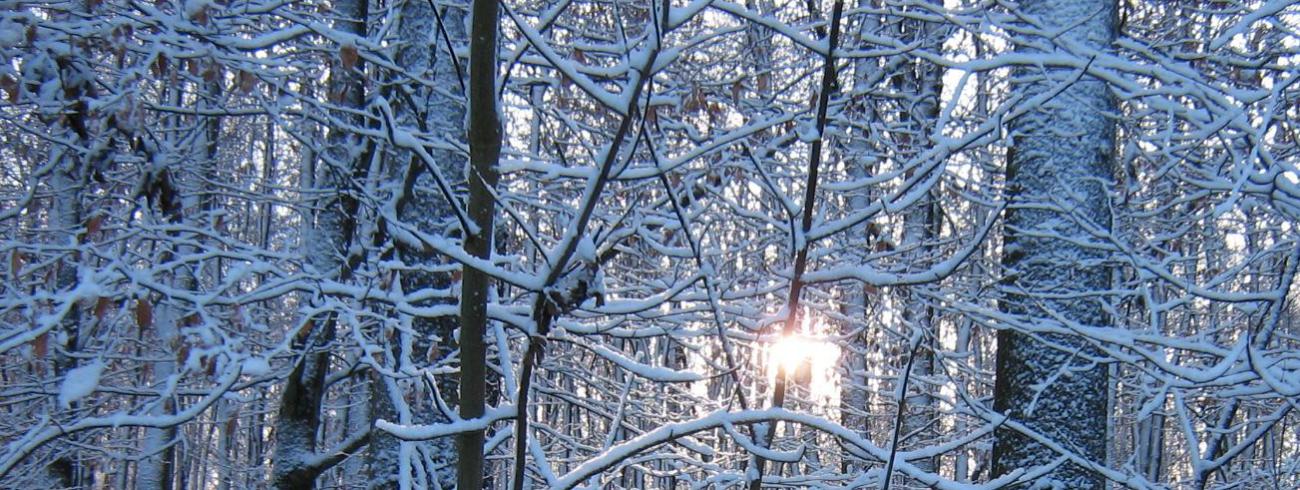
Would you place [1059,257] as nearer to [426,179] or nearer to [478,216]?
[426,179]

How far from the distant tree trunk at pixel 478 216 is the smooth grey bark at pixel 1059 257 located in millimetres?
3824

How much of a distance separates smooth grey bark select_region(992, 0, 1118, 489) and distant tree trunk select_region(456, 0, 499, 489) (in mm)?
3824

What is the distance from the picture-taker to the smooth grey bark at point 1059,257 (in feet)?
15.8

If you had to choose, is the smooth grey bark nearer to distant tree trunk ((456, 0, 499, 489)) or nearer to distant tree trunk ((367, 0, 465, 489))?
distant tree trunk ((367, 0, 465, 489))

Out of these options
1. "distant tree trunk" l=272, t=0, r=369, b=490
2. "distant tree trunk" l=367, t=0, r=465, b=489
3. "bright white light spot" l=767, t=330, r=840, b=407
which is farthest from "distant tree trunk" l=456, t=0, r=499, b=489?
"distant tree trunk" l=272, t=0, r=369, b=490

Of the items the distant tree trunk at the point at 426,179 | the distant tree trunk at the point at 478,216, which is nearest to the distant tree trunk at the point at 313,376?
the distant tree trunk at the point at 426,179

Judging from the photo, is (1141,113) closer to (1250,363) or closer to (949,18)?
(949,18)

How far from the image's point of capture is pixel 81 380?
3.79 m

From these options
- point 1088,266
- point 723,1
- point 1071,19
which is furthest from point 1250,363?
point 723,1

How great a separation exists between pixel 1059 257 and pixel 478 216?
4.21 meters

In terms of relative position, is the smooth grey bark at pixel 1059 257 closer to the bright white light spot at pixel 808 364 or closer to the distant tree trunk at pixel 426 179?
the bright white light spot at pixel 808 364

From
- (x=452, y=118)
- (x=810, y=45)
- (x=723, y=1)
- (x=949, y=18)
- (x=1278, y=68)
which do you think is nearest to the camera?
(x=810, y=45)

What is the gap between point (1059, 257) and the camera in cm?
498

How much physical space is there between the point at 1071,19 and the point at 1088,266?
1.31 metres
